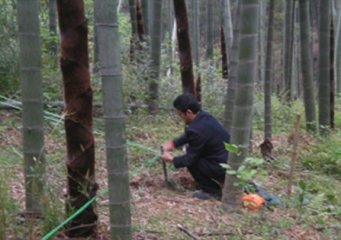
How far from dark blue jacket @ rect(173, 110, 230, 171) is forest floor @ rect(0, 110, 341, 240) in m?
0.33

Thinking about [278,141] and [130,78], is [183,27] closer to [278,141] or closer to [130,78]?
[130,78]

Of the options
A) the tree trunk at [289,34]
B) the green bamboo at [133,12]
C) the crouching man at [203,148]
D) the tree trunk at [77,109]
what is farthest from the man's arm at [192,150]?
the tree trunk at [289,34]

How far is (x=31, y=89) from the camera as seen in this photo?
3092 millimetres

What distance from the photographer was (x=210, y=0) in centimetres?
1130

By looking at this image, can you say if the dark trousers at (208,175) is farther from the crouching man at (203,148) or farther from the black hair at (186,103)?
the black hair at (186,103)

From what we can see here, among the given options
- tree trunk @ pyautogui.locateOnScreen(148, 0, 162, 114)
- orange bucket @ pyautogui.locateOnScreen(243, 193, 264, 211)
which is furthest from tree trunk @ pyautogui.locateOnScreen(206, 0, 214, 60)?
orange bucket @ pyautogui.locateOnScreen(243, 193, 264, 211)

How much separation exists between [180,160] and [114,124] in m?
2.19

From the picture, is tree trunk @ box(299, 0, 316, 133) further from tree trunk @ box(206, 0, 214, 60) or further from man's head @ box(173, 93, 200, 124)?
tree trunk @ box(206, 0, 214, 60)

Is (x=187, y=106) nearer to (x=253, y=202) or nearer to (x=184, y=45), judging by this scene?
(x=184, y=45)

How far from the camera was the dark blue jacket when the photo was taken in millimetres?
4660

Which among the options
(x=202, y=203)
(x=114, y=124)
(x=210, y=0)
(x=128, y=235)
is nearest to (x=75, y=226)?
(x=128, y=235)

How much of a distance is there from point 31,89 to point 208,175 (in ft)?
7.36

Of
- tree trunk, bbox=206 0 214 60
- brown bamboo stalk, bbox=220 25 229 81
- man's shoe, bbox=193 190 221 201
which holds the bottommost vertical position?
man's shoe, bbox=193 190 221 201

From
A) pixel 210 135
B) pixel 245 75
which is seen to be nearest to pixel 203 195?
pixel 210 135
